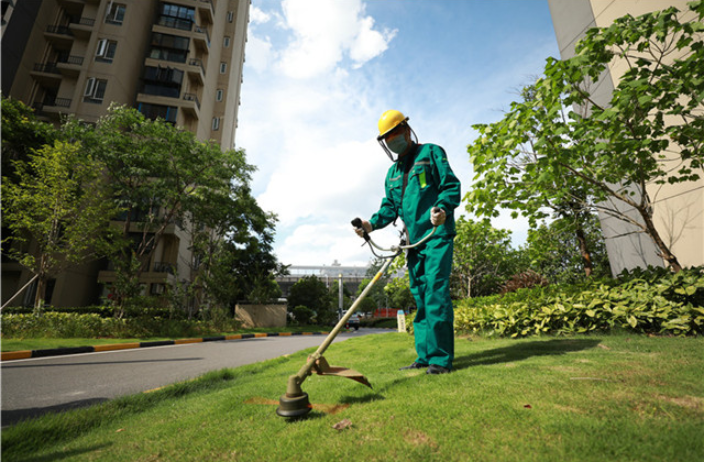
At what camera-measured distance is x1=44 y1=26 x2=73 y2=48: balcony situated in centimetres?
2128

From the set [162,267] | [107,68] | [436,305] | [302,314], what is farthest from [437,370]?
[107,68]

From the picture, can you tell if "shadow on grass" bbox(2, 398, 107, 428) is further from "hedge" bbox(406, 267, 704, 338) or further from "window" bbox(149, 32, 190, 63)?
A: "window" bbox(149, 32, 190, 63)

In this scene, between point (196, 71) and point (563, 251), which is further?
point (196, 71)

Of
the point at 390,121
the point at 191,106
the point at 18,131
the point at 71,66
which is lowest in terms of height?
the point at 390,121

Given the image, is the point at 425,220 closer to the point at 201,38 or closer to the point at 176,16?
the point at 201,38

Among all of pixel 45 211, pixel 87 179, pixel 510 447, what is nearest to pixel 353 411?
pixel 510 447

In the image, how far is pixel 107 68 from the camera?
20516 mm

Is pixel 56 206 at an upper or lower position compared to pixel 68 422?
upper

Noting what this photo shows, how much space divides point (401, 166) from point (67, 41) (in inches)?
1188

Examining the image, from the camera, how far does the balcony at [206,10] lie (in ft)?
83.2

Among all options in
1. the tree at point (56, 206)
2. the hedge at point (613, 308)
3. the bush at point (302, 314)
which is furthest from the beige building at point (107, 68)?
the hedge at point (613, 308)

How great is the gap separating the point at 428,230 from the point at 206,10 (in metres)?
31.9

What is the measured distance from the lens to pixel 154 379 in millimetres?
4137

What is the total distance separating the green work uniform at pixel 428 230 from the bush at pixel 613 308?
2815 millimetres
